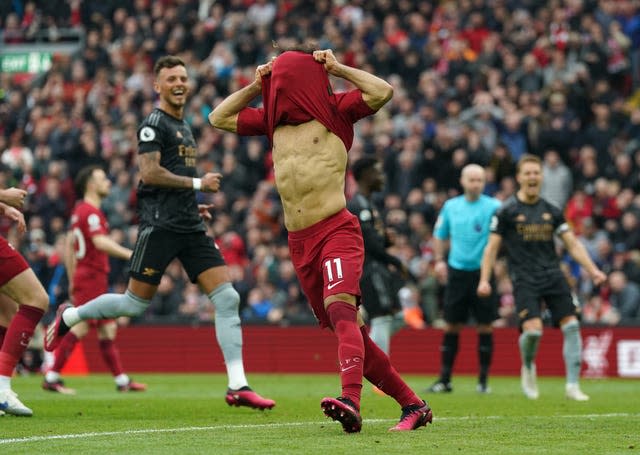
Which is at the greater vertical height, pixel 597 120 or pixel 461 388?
pixel 597 120

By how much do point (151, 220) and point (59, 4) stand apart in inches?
877

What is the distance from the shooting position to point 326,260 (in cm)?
823

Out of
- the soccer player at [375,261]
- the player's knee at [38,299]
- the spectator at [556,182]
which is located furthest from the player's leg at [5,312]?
the spectator at [556,182]

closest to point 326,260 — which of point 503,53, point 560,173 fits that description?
point 560,173

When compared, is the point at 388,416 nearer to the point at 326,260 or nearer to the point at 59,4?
the point at 326,260

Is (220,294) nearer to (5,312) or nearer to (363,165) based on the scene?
(5,312)

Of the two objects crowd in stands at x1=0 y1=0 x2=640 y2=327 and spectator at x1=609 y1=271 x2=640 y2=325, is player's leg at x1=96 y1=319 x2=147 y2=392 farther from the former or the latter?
spectator at x1=609 y1=271 x2=640 y2=325

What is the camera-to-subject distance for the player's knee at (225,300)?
34.8 feet

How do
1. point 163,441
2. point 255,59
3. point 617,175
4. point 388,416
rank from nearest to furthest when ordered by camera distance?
point 163,441 < point 388,416 < point 617,175 < point 255,59

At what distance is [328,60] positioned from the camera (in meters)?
8.30

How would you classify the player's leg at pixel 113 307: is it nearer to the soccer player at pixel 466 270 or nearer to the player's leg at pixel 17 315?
the player's leg at pixel 17 315

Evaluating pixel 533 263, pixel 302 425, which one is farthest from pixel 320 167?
pixel 533 263

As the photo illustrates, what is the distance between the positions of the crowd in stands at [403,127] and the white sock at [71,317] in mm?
9665

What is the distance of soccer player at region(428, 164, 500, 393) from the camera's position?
14.5 metres
